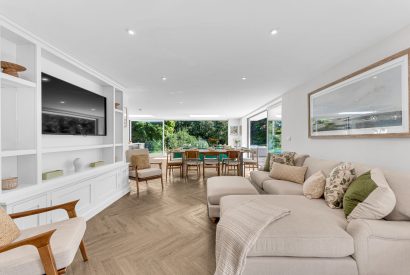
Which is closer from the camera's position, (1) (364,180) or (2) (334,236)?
(2) (334,236)

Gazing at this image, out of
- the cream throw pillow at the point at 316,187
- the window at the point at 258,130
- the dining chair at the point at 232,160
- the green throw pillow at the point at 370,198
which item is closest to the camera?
the green throw pillow at the point at 370,198

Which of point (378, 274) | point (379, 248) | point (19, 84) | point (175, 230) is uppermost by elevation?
point (19, 84)

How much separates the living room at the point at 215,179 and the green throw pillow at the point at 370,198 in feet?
0.03

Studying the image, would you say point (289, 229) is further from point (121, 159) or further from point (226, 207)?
point (121, 159)

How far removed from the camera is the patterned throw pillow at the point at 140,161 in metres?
4.21

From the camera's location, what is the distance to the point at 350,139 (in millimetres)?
2637

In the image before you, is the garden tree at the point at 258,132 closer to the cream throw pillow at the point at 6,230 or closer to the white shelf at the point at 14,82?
the white shelf at the point at 14,82

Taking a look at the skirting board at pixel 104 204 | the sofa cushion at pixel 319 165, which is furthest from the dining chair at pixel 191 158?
the sofa cushion at pixel 319 165

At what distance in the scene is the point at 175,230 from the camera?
2.38m

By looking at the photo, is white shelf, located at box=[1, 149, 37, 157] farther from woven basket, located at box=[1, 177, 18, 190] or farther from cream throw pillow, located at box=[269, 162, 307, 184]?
cream throw pillow, located at box=[269, 162, 307, 184]

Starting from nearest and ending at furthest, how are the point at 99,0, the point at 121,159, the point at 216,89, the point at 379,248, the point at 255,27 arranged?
1. the point at 379,248
2. the point at 99,0
3. the point at 255,27
4. the point at 121,159
5. the point at 216,89

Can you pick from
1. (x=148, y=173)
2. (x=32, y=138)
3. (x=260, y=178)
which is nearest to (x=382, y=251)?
(x=260, y=178)

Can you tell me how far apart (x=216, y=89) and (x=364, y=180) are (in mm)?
3267

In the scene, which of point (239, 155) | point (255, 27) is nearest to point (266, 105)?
point (239, 155)
